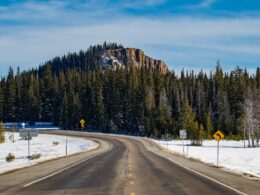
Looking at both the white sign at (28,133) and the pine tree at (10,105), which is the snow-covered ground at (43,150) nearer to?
the white sign at (28,133)

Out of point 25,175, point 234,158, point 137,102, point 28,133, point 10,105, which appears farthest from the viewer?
point 10,105

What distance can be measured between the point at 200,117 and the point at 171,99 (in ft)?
35.9

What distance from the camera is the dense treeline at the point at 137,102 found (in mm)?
112938

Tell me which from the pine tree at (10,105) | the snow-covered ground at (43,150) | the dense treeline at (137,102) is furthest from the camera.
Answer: the pine tree at (10,105)

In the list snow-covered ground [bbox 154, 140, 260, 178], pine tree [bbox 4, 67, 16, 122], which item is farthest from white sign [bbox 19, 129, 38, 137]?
pine tree [bbox 4, 67, 16, 122]

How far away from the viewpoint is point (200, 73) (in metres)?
150

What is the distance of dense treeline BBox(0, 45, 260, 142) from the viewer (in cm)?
11294

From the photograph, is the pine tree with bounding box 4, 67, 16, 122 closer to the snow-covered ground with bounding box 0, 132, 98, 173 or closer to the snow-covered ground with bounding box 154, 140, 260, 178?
the snow-covered ground with bounding box 0, 132, 98, 173

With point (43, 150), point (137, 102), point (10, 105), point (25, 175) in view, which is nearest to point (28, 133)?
point (25, 175)

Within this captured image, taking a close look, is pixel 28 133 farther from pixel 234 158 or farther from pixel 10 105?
pixel 10 105

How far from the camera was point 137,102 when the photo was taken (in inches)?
4872

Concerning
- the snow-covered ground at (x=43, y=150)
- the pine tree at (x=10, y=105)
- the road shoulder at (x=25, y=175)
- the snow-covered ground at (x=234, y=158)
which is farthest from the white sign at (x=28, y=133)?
the pine tree at (x=10, y=105)

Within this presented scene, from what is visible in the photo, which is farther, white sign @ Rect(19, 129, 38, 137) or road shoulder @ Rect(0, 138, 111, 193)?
white sign @ Rect(19, 129, 38, 137)

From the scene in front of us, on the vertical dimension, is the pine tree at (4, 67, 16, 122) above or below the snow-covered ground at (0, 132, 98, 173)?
above
